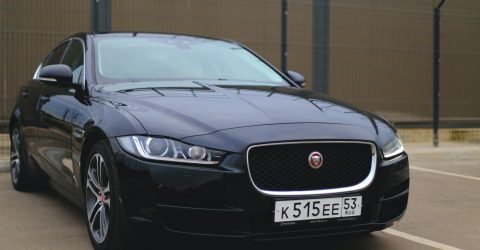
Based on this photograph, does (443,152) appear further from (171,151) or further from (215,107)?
(171,151)

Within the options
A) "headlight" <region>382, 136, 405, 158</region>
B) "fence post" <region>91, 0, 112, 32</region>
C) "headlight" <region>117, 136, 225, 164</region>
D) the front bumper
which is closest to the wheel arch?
"headlight" <region>117, 136, 225, 164</region>

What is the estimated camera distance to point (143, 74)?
4434 millimetres

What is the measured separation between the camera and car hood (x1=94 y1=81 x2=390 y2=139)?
10.8 feet

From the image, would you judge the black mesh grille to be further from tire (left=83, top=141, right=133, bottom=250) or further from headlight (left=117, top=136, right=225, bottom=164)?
tire (left=83, top=141, right=133, bottom=250)

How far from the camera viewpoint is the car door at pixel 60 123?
13.8 feet

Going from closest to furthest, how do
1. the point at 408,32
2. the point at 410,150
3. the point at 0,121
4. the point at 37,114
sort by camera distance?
the point at 37,114, the point at 0,121, the point at 410,150, the point at 408,32

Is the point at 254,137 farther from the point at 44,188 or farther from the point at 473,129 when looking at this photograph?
→ the point at 473,129

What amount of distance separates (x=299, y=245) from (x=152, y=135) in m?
1.31

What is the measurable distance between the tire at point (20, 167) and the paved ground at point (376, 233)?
0.30 ft

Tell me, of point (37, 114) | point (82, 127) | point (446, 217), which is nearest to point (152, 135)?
point (82, 127)

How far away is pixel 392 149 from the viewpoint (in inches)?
141

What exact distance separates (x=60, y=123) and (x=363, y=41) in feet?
31.2

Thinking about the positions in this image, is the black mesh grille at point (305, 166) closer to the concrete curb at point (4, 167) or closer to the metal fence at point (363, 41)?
the concrete curb at point (4, 167)

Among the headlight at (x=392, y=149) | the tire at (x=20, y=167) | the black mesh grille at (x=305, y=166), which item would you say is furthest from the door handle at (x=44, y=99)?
the headlight at (x=392, y=149)
